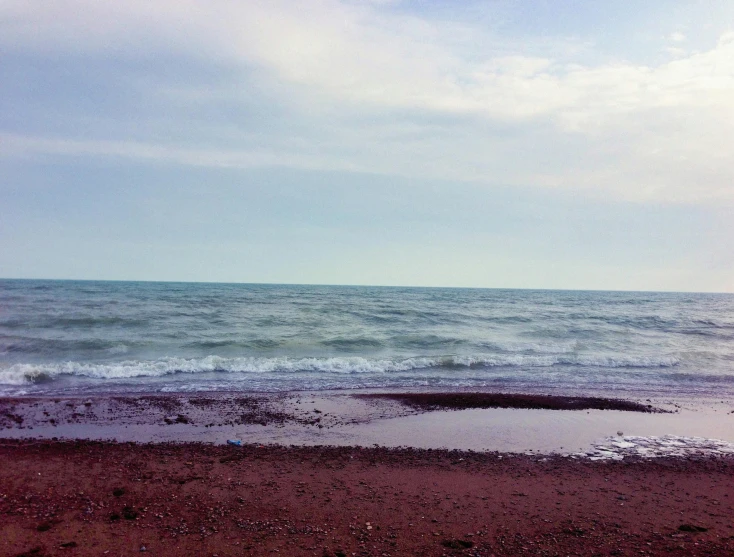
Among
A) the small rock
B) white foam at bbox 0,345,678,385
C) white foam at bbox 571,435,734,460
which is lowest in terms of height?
white foam at bbox 0,345,678,385

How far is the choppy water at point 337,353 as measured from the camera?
15.7 meters

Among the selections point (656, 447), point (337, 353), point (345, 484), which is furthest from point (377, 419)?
point (337, 353)

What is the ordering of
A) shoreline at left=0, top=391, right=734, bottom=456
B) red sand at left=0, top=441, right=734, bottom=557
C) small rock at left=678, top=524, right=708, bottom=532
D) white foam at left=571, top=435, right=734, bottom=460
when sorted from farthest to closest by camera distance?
shoreline at left=0, top=391, right=734, bottom=456 < white foam at left=571, top=435, right=734, bottom=460 < small rock at left=678, top=524, right=708, bottom=532 < red sand at left=0, top=441, right=734, bottom=557

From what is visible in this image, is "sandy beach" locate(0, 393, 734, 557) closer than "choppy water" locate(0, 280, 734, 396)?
Yes

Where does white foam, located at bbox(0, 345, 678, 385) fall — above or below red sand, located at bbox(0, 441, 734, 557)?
below

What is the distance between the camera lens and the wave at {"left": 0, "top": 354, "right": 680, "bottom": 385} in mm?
15588

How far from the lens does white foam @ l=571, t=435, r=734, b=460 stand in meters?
8.85

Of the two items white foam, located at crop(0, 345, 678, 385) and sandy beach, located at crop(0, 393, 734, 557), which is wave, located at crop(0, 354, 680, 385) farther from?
sandy beach, located at crop(0, 393, 734, 557)

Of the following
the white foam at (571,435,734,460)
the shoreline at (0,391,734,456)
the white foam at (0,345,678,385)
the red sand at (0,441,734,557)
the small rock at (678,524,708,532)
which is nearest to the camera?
the red sand at (0,441,734,557)

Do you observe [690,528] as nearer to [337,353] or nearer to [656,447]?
[656,447]

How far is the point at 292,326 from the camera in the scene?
28.6 m

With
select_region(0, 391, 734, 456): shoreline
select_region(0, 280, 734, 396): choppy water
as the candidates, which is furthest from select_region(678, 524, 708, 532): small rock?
select_region(0, 280, 734, 396): choppy water

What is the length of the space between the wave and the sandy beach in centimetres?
414

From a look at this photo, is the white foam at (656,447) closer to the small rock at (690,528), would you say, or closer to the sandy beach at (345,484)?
the sandy beach at (345,484)
